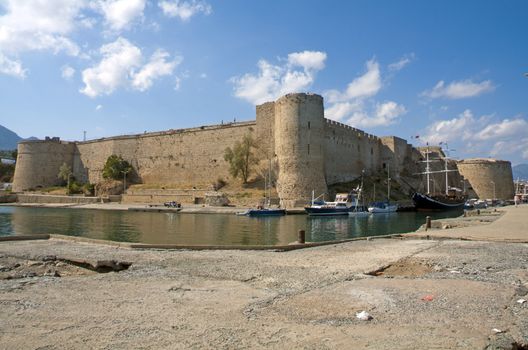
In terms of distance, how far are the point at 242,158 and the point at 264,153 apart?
2282mm

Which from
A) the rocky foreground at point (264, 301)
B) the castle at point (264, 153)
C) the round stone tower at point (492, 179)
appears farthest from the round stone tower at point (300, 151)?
the round stone tower at point (492, 179)

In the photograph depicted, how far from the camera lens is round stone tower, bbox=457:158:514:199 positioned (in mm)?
59531

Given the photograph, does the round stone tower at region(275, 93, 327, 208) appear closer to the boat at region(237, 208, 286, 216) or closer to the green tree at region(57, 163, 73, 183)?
the boat at region(237, 208, 286, 216)

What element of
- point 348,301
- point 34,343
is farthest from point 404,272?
point 34,343

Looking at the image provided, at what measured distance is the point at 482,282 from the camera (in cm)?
613

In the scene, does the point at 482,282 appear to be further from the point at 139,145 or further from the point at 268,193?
the point at 139,145

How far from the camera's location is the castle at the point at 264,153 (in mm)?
36281

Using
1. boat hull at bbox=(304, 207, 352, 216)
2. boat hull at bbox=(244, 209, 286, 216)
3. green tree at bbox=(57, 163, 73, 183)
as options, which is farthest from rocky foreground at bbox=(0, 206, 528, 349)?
green tree at bbox=(57, 163, 73, 183)

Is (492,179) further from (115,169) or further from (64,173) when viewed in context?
(64,173)

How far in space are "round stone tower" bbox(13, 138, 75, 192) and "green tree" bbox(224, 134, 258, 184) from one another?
102 feet

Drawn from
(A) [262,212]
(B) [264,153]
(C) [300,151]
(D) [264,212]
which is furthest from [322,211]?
(B) [264,153]

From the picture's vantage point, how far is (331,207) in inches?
1264

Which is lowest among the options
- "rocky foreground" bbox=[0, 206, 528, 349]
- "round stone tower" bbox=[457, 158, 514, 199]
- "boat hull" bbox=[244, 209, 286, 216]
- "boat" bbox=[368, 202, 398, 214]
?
"rocky foreground" bbox=[0, 206, 528, 349]

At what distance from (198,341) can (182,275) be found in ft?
10.5
